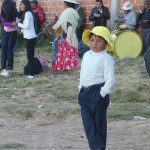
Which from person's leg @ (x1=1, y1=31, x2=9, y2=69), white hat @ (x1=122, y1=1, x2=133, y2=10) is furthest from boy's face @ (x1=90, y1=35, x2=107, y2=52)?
white hat @ (x1=122, y1=1, x2=133, y2=10)

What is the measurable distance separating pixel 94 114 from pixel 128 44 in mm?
8973

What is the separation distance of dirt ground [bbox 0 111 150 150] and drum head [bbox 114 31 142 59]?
6.15 m

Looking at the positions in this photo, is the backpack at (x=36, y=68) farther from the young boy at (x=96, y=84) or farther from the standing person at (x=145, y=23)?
the young boy at (x=96, y=84)

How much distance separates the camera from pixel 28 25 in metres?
14.1

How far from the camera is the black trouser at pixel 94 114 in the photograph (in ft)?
24.8

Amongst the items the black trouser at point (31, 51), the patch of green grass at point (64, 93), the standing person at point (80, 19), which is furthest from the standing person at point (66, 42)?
the standing person at point (80, 19)

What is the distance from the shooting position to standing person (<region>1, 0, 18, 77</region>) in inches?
567

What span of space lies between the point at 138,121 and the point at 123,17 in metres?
7.98

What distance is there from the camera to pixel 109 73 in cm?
744

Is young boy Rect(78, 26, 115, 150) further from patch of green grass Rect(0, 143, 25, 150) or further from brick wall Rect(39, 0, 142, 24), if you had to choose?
brick wall Rect(39, 0, 142, 24)

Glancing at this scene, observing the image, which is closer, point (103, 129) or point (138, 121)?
point (103, 129)

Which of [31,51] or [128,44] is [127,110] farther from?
[128,44]

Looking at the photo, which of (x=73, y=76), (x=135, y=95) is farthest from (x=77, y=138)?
(x=73, y=76)

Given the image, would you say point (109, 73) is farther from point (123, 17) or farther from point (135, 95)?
point (123, 17)
